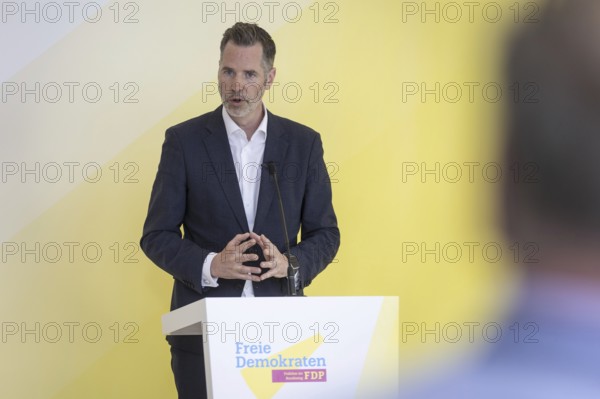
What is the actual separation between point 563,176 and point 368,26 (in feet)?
3.29

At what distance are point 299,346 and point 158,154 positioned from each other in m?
1.68

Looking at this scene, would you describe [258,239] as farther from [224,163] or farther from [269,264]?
[224,163]

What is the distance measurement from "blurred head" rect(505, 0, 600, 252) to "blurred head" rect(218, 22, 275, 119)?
132cm

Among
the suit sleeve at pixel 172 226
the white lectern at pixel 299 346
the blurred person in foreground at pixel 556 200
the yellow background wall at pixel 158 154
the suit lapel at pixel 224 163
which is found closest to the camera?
the white lectern at pixel 299 346

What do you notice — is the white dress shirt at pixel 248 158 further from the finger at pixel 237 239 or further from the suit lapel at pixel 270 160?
the finger at pixel 237 239

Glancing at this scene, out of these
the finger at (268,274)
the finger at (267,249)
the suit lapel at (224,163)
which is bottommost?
the finger at (268,274)

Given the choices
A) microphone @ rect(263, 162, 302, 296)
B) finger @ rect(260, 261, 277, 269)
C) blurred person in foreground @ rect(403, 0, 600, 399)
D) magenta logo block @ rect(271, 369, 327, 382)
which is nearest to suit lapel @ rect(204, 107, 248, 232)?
microphone @ rect(263, 162, 302, 296)

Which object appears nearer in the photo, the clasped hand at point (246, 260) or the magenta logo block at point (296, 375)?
the magenta logo block at point (296, 375)

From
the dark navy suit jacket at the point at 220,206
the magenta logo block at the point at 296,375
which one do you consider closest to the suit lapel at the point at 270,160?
the dark navy suit jacket at the point at 220,206

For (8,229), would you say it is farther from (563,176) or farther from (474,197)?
(563,176)

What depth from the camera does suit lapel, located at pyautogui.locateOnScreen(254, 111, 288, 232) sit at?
2.98m

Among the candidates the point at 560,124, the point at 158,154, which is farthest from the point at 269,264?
the point at 560,124

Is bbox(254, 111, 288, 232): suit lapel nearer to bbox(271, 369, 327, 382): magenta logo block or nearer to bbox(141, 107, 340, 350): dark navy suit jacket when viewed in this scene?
bbox(141, 107, 340, 350): dark navy suit jacket

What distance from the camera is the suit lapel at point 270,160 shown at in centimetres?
298
